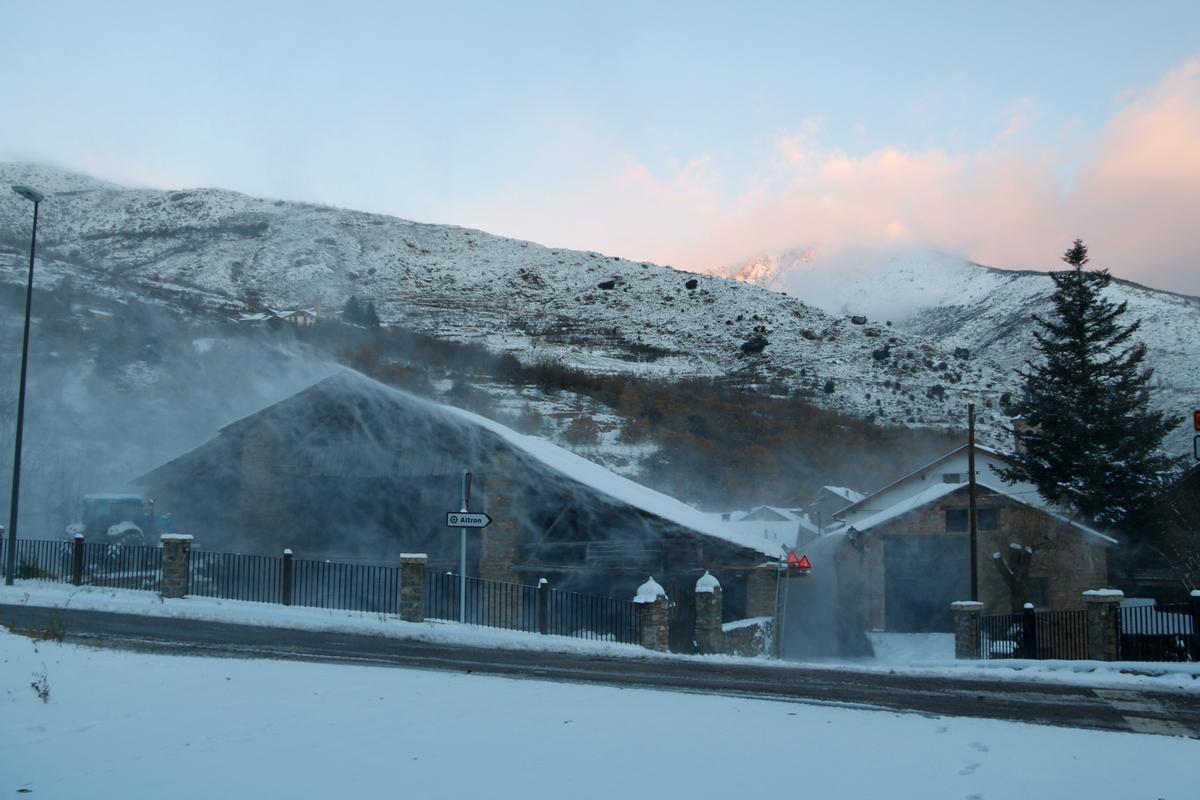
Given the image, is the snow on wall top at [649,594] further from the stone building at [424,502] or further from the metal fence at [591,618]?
the stone building at [424,502]

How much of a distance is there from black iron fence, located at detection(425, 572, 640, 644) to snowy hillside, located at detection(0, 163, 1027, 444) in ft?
186

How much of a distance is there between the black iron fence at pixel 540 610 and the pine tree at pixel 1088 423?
2594 centimetres

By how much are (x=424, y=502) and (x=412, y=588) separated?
28.1ft

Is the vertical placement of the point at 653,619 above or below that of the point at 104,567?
below

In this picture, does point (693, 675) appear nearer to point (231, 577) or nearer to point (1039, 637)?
point (231, 577)

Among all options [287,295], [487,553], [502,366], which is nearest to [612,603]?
[487,553]

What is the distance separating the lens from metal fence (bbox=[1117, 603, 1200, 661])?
18.8 metres

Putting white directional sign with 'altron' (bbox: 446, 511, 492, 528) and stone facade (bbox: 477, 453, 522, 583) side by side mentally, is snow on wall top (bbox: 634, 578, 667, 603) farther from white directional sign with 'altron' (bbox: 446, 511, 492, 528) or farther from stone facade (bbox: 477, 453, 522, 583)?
stone facade (bbox: 477, 453, 522, 583)

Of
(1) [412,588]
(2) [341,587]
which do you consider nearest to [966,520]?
(2) [341,587]

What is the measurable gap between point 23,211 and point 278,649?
10822 cm

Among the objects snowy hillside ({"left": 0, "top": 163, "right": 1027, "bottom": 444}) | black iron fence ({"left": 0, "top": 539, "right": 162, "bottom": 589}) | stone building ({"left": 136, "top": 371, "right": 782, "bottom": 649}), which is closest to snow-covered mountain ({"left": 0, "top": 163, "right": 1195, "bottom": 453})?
snowy hillside ({"left": 0, "top": 163, "right": 1027, "bottom": 444})

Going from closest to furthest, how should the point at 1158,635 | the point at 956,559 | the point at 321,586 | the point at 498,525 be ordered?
the point at 1158,635
the point at 321,586
the point at 498,525
the point at 956,559

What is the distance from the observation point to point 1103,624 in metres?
19.9

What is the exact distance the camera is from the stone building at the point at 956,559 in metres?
36.3
